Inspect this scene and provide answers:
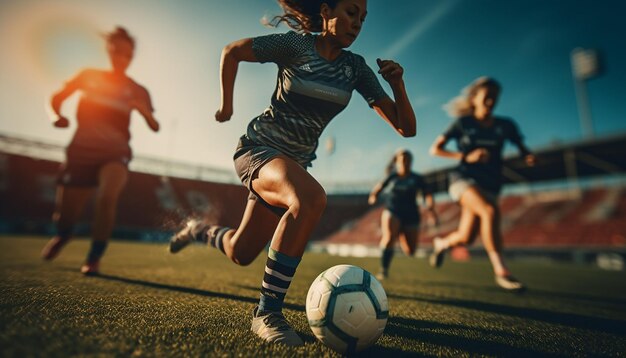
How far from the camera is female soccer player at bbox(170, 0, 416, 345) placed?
6.15 ft

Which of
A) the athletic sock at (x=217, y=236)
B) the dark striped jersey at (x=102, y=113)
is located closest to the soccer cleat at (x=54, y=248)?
the dark striped jersey at (x=102, y=113)

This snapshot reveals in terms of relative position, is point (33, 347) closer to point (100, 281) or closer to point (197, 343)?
point (197, 343)

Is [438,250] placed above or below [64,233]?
below

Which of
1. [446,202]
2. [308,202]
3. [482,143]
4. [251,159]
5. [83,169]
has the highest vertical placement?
[482,143]

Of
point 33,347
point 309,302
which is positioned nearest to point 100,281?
point 33,347

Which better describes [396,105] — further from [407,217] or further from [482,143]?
[407,217]

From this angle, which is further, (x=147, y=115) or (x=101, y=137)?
(x=147, y=115)

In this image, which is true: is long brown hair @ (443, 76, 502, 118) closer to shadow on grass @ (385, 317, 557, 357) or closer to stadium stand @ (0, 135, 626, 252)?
shadow on grass @ (385, 317, 557, 357)

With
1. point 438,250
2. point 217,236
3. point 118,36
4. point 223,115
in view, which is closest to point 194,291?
point 217,236

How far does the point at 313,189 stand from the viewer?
74.9 inches

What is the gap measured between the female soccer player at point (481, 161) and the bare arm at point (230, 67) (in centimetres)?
326

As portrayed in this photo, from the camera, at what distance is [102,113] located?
424cm

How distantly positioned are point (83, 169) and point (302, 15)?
11.2 ft

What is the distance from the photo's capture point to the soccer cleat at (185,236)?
11.1ft
